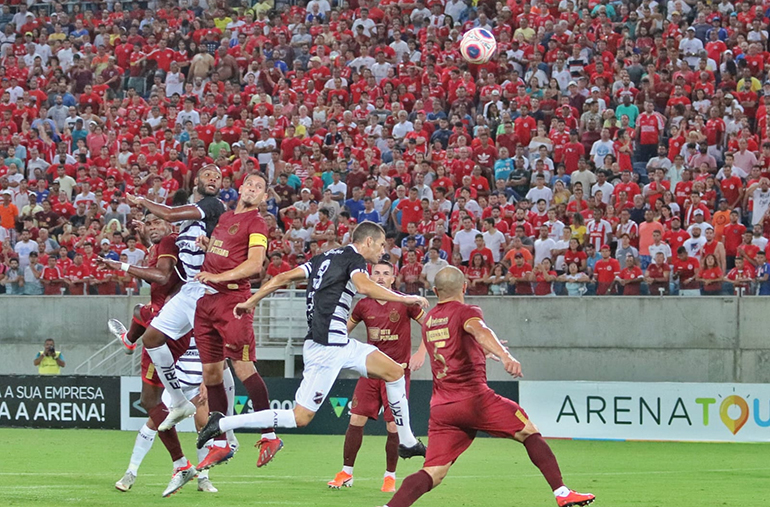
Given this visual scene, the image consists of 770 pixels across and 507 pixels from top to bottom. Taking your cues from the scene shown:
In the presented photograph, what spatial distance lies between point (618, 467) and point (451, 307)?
22.6ft

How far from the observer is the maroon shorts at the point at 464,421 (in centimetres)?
955

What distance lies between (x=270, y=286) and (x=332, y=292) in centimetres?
61

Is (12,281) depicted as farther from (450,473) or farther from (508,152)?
(450,473)

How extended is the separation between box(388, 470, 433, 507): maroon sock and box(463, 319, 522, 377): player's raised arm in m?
1.06

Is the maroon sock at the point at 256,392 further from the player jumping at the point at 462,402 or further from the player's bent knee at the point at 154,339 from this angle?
the player jumping at the point at 462,402

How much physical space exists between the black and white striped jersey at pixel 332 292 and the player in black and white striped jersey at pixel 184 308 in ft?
4.63

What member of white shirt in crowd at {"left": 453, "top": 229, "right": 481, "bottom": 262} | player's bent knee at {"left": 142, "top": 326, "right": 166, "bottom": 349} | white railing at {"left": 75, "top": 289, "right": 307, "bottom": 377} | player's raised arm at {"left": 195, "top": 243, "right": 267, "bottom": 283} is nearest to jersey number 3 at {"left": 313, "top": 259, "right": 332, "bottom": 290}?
player's raised arm at {"left": 195, "top": 243, "right": 267, "bottom": 283}

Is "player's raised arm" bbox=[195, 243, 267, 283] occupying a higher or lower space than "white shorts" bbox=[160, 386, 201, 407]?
higher

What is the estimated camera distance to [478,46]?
1045 inches

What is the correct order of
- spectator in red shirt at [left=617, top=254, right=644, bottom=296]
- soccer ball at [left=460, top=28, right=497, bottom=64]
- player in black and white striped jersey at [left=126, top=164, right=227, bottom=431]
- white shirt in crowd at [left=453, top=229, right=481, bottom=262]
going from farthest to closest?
soccer ball at [left=460, top=28, right=497, bottom=64]
white shirt in crowd at [left=453, top=229, right=481, bottom=262]
spectator in red shirt at [left=617, top=254, right=644, bottom=296]
player in black and white striped jersey at [left=126, top=164, right=227, bottom=431]

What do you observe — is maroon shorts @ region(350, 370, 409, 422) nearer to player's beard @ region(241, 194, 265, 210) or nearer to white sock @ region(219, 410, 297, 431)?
player's beard @ region(241, 194, 265, 210)

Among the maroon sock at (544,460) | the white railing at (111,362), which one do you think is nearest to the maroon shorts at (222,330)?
the maroon sock at (544,460)

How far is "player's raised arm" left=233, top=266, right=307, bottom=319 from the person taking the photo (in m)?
10.7

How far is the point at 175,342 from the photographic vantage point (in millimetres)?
12344
